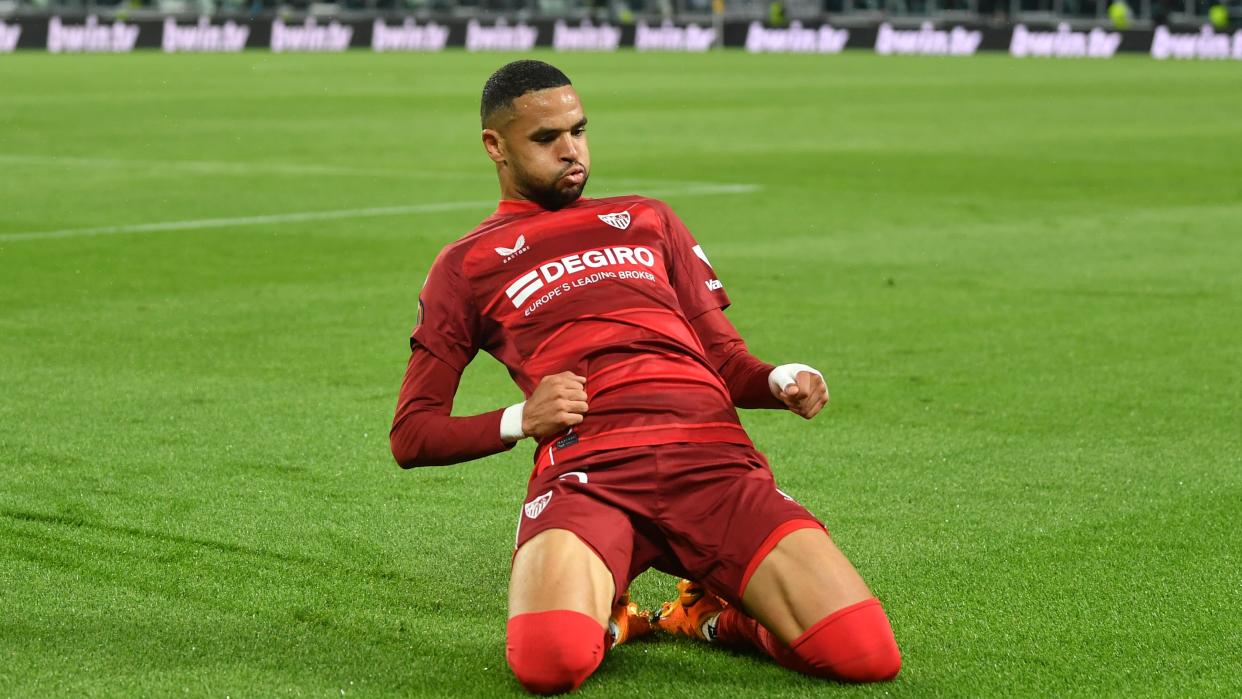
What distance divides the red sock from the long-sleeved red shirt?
74cm

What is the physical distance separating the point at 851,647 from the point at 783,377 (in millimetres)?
834

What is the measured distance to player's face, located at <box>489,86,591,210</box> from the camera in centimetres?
541

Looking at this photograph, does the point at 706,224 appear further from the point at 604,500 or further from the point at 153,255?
the point at 604,500

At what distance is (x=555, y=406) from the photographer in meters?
4.97

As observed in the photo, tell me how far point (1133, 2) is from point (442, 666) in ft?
206

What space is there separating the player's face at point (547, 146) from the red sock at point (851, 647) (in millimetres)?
1444

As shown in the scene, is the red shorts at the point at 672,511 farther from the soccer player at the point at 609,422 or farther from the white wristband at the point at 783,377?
the white wristband at the point at 783,377

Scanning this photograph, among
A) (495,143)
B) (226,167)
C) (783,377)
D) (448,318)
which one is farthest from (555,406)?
(226,167)

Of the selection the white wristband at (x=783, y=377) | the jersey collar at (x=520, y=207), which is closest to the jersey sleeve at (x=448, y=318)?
the jersey collar at (x=520, y=207)

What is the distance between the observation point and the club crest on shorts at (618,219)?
557 cm

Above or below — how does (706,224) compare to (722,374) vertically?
below

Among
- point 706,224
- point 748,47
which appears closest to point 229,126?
point 706,224

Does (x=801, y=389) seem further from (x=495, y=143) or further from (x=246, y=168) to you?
A: (x=246, y=168)

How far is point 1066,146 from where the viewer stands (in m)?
23.6
